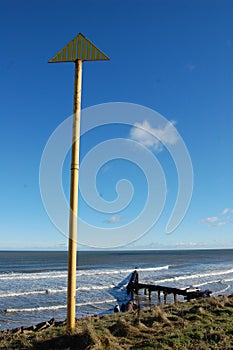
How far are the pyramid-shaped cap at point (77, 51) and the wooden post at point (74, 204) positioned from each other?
13 cm

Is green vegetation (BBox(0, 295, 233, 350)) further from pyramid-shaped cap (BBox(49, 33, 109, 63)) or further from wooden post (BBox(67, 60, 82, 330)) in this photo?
pyramid-shaped cap (BBox(49, 33, 109, 63))

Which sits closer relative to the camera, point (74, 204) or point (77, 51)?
point (74, 204)

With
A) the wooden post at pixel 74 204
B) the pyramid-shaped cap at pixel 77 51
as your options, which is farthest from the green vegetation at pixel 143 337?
the pyramid-shaped cap at pixel 77 51

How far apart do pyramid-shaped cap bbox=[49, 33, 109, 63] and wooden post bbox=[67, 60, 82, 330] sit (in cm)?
13

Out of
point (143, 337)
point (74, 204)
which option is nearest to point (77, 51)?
point (74, 204)

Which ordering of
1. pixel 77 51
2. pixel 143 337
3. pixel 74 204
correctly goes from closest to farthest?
pixel 74 204, pixel 77 51, pixel 143 337

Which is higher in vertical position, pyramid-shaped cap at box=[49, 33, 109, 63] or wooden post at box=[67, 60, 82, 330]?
pyramid-shaped cap at box=[49, 33, 109, 63]

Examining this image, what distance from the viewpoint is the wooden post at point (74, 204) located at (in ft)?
20.6

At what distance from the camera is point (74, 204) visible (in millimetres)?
6418

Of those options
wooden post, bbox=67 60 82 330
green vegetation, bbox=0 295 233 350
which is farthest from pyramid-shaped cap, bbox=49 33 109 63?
green vegetation, bbox=0 295 233 350

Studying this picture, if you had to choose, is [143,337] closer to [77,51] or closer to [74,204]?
[74,204]

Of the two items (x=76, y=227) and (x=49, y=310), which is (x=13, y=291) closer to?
(x=49, y=310)

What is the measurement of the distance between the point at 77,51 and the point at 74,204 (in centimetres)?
295

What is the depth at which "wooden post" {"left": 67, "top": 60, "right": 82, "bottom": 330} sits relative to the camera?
6.29m
